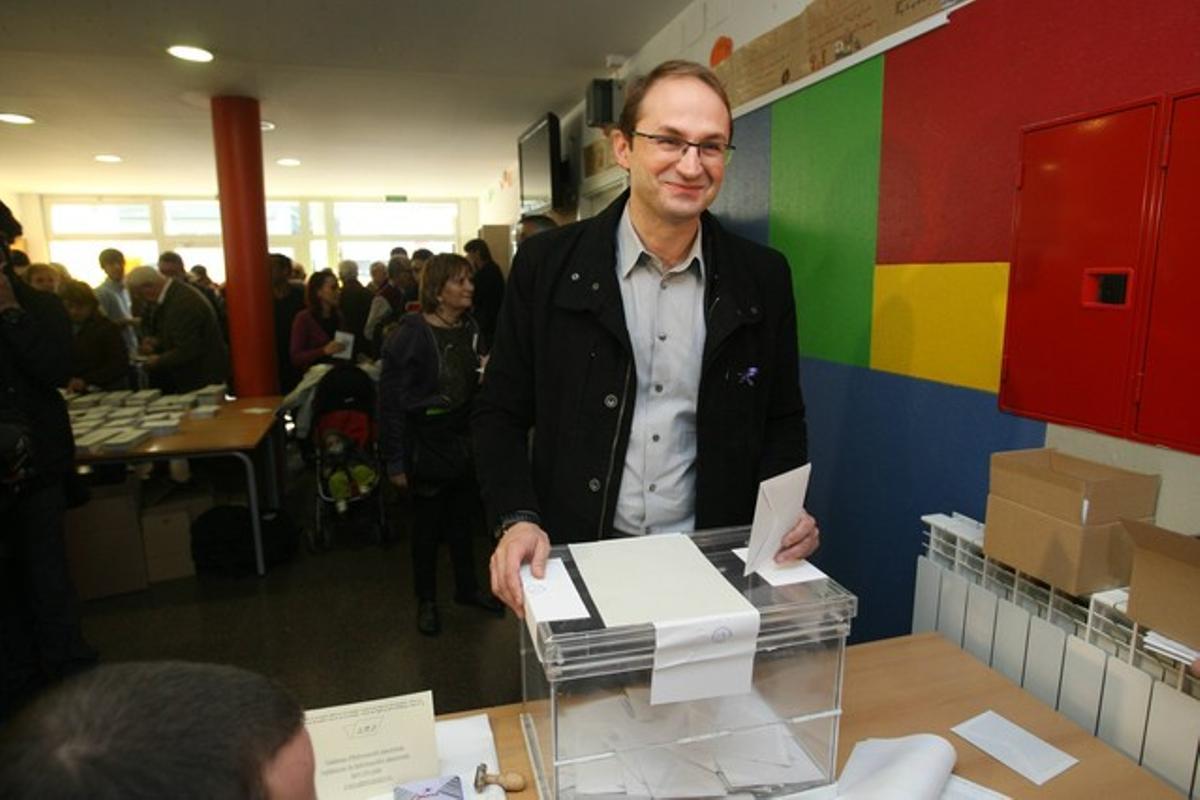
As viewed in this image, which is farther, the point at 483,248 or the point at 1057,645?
the point at 483,248

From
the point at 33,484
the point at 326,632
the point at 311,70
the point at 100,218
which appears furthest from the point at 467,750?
the point at 100,218

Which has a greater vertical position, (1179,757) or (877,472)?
(877,472)

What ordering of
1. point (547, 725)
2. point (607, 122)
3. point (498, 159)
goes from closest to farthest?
point (547, 725) < point (607, 122) < point (498, 159)

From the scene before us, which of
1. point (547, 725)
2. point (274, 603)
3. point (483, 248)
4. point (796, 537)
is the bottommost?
point (274, 603)

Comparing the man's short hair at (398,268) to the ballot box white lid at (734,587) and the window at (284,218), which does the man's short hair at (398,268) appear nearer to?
the ballot box white lid at (734,587)

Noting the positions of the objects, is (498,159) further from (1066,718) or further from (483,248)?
(1066,718)

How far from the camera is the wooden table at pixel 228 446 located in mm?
3271

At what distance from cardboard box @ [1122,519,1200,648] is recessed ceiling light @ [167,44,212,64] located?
461 centimetres

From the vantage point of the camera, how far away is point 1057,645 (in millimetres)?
1184

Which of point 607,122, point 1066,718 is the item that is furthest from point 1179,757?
point 607,122

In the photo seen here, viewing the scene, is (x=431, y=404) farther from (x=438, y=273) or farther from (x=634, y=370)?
(x=634, y=370)

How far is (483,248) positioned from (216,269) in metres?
10.2

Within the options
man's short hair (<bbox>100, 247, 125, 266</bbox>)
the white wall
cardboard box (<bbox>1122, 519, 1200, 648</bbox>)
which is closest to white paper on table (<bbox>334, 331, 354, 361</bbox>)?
the white wall

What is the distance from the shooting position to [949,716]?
1113mm
